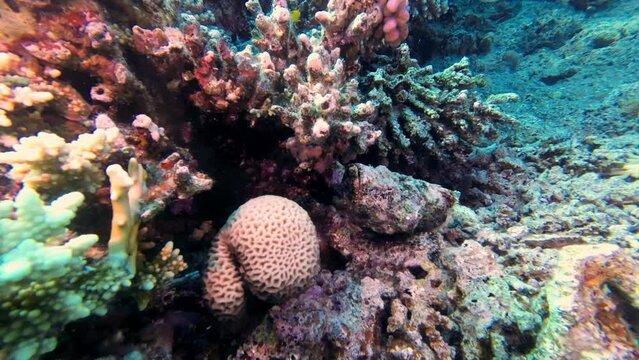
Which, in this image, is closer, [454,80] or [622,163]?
[622,163]

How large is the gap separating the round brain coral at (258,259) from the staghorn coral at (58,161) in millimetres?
838

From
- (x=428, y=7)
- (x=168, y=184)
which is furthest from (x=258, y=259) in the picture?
(x=428, y=7)

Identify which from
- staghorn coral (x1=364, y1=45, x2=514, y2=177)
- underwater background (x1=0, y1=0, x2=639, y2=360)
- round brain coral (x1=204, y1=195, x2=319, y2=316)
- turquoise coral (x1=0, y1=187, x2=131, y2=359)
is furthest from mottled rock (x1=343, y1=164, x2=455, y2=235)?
turquoise coral (x1=0, y1=187, x2=131, y2=359)

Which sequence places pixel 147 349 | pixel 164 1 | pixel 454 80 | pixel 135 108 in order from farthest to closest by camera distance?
pixel 454 80 → pixel 164 1 → pixel 135 108 → pixel 147 349

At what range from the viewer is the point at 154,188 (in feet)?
6.00

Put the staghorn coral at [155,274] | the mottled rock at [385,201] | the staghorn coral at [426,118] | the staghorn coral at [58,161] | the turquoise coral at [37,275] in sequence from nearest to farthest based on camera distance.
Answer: the turquoise coral at [37,275]
the staghorn coral at [58,161]
the staghorn coral at [155,274]
the mottled rock at [385,201]
the staghorn coral at [426,118]

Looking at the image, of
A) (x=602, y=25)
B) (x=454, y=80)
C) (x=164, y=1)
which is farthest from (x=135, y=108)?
(x=602, y=25)

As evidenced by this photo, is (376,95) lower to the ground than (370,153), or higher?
higher

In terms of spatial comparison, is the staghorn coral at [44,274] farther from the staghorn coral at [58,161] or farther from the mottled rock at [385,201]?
the mottled rock at [385,201]

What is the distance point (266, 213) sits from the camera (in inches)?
86.5

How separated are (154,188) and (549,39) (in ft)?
26.9

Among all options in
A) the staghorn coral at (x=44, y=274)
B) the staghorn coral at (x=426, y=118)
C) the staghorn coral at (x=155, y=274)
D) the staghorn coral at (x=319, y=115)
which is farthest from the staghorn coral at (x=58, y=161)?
the staghorn coral at (x=426, y=118)

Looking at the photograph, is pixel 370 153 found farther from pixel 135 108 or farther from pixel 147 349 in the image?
pixel 147 349

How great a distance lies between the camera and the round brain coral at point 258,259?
209cm
